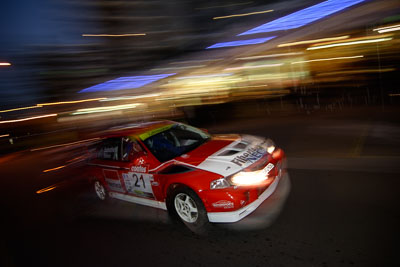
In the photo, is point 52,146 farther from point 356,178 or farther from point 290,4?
point 356,178

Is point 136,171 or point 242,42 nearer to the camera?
point 136,171

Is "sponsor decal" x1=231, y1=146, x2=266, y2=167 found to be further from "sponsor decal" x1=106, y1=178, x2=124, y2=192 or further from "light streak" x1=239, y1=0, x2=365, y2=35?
"light streak" x1=239, y1=0, x2=365, y2=35

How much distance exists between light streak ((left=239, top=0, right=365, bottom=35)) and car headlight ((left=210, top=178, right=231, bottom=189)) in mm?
6532

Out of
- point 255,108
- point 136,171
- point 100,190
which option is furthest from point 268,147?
point 255,108

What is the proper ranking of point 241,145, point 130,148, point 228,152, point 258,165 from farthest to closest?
point 130,148, point 241,145, point 228,152, point 258,165

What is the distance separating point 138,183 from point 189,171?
3.76 feet

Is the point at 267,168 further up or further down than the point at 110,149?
further down

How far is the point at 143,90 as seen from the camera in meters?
16.3

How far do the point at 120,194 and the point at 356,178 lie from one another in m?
4.17

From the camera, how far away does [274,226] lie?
128 inches

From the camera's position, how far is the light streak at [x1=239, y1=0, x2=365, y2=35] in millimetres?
7149

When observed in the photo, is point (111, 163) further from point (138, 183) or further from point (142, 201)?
point (142, 201)

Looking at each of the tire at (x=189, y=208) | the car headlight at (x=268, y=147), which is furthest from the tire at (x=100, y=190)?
the car headlight at (x=268, y=147)

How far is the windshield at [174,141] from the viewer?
407cm
